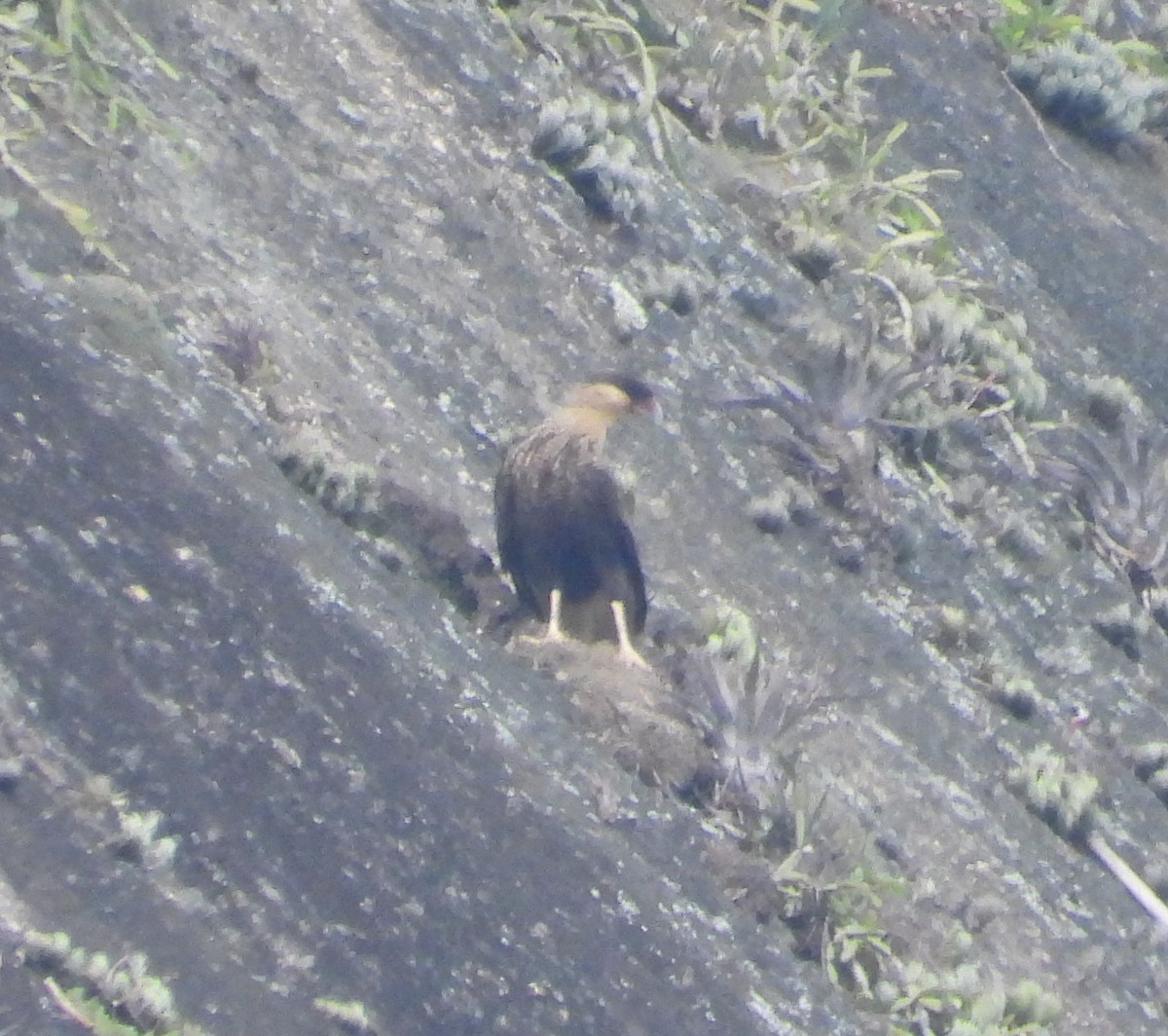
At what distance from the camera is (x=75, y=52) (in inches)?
253

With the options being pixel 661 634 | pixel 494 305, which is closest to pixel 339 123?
pixel 494 305

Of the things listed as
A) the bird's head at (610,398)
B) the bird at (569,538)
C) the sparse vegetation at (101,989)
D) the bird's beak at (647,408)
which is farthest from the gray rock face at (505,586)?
the bird's beak at (647,408)

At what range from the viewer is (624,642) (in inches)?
242

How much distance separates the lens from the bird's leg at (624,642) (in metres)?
6.12

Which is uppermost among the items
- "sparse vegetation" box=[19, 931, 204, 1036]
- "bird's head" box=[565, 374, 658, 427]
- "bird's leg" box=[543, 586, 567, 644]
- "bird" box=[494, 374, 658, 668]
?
"bird's head" box=[565, 374, 658, 427]

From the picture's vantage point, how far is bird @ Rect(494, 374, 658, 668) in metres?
6.09

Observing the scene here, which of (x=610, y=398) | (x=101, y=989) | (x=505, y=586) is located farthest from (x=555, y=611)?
(x=101, y=989)

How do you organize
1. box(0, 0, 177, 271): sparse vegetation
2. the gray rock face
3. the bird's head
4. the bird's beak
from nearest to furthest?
the gray rock face, box(0, 0, 177, 271): sparse vegetation, the bird's head, the bird's beak

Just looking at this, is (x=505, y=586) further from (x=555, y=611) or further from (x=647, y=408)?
(x=647, y=408)

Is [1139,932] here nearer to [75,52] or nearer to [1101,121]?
[75,52]

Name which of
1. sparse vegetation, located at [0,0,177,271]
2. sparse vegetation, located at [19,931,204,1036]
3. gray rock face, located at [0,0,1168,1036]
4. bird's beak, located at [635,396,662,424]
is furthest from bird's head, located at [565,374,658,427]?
sparse vegetation, located at [19,931,204,1036]

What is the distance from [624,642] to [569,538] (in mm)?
353

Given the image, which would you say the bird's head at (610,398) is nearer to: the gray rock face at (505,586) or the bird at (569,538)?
the bird at (569,538)

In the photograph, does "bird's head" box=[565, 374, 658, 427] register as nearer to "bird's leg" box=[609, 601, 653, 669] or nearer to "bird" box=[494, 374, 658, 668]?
"bird" box=[494, 374, 658, 668]
